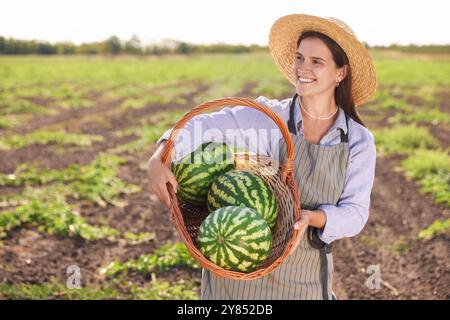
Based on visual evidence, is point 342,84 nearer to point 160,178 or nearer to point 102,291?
point 160,178

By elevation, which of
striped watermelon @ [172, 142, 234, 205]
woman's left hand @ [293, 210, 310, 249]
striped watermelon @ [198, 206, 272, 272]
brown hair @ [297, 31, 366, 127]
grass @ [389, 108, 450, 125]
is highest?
brown hair @ [297, 31, 366, 127]

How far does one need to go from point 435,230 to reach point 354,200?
3.59 meters

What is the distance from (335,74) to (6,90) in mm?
20952

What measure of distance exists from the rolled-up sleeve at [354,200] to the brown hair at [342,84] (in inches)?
10.5

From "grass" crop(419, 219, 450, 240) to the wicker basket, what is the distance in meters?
3.53

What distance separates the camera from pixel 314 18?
8.94 ft

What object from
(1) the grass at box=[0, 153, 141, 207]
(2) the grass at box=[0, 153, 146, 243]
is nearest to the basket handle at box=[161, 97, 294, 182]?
(2) the grass at box=[0, 153, 146, 243]

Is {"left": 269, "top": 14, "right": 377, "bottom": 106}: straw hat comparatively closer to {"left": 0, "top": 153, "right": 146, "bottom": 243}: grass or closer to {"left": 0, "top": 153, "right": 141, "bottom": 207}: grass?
{"left": 0, "top": 153, "right": 146, "bottom": 243}: grass

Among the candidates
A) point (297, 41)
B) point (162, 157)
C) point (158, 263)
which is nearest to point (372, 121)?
point (158, 263)

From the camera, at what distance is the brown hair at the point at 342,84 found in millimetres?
2812

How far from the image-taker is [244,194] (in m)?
2.50

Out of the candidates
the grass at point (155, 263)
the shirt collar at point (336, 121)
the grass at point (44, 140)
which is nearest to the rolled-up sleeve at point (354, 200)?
the shirt collar at point (336, 121)

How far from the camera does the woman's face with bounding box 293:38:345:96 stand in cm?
269
